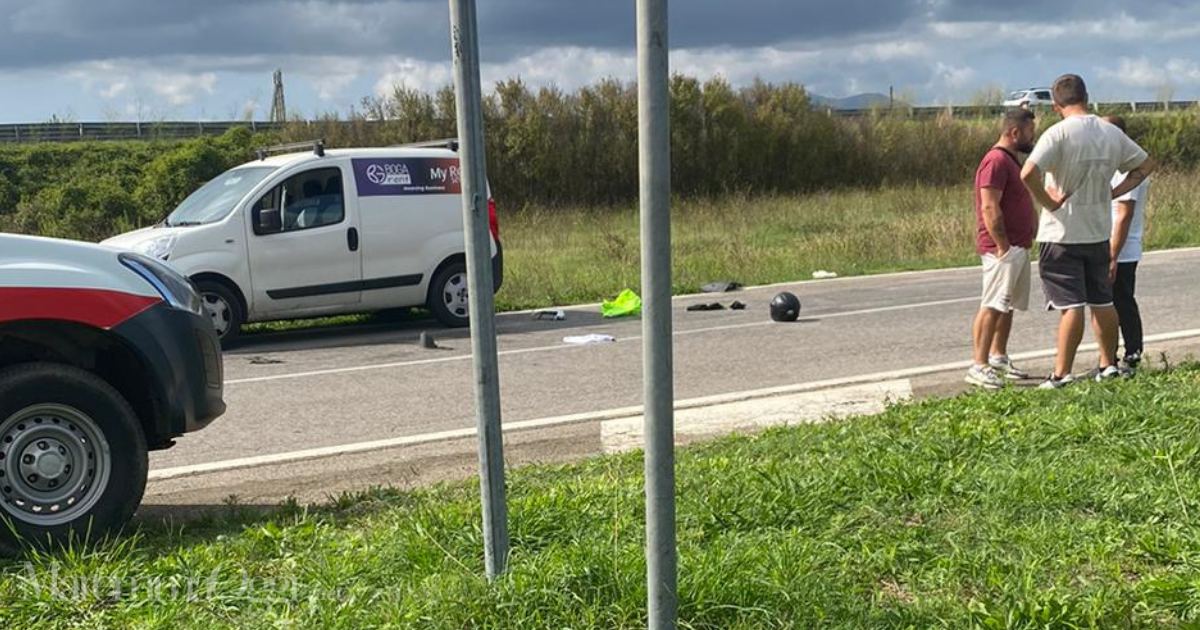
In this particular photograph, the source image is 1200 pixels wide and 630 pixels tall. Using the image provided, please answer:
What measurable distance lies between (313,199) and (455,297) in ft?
6.04

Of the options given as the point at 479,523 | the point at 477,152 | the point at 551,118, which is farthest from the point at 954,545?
the point at 551,118

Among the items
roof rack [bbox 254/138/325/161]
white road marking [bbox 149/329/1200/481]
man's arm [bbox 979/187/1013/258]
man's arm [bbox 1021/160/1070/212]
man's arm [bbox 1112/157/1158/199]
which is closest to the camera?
white road marking [bbox 149/329/1200/481]

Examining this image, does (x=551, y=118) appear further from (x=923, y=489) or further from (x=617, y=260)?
(x=923, y=489)

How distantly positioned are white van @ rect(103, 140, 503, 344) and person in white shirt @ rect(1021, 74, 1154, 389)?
6.16 meters

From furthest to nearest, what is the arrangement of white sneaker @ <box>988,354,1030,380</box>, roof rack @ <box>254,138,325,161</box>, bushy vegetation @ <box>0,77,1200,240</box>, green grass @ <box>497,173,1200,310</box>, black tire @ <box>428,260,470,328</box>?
bushy vegetation @ <box>0,77,1200,240</box>, green grass @ <box>497,173,1200,310</box>, black tire @ <box>428,260,470,328</box>, roof rack @ <box>254,138,325,161</box>, white sneaker @ <box>988,354,1030,380</box>

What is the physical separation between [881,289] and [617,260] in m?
4.77

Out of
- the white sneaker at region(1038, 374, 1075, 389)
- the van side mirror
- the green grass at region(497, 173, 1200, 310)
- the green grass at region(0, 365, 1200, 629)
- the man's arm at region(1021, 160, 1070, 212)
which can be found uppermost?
the man's arm at region(1021, 160, 1070, 212)

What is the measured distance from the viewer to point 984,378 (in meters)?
8.29

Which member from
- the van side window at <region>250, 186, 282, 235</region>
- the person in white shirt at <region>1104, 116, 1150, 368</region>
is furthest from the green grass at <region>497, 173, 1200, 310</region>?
the person in white shirt at <region>1104, 116, 1150, 368</region>

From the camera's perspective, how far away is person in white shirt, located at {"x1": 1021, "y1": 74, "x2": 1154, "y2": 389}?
7457 mm

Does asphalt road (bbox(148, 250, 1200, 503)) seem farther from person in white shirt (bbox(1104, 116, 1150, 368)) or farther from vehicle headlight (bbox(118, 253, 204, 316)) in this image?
vehicle headlight (bbox(118, 253, 204, 316))

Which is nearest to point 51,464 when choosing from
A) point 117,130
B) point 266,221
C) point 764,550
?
point 764,550

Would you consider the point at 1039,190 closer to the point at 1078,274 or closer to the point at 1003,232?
the point at 1078,274

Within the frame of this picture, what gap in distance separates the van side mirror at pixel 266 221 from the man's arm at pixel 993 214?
24.2ft
